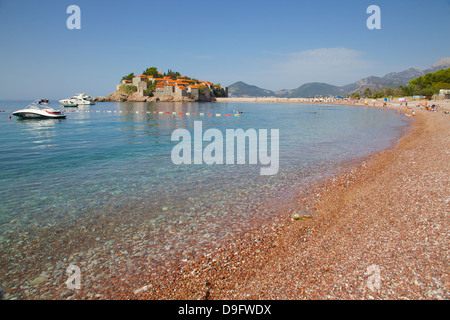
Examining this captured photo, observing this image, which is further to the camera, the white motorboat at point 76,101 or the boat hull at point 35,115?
the white motorboat at point 76,101

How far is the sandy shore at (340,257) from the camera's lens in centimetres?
397

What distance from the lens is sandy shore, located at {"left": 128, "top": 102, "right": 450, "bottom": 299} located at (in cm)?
397

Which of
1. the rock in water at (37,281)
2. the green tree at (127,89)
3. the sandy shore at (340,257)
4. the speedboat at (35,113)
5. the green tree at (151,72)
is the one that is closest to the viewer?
the sandy shore at (340,257)

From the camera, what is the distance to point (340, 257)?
4.84m

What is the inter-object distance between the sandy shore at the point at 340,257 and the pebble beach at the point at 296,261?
0.06 ft

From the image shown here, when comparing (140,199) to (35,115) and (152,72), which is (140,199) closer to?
(35,115)

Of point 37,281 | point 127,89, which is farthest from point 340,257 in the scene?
point 127,89

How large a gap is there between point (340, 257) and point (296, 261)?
87 cm

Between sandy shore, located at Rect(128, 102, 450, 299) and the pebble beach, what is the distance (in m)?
0.02

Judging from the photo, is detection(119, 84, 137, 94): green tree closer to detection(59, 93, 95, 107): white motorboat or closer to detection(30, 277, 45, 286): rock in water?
detection(59, 93, 95, 107): white motorboat

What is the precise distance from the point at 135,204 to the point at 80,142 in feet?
56.9

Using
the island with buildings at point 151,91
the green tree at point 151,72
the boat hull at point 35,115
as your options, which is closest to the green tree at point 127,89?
the island with buildings at point 151,91

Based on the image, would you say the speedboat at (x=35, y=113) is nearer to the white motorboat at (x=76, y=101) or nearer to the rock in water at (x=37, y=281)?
the rock in water at (x=37, y=281)

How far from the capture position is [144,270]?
16.9 feet
